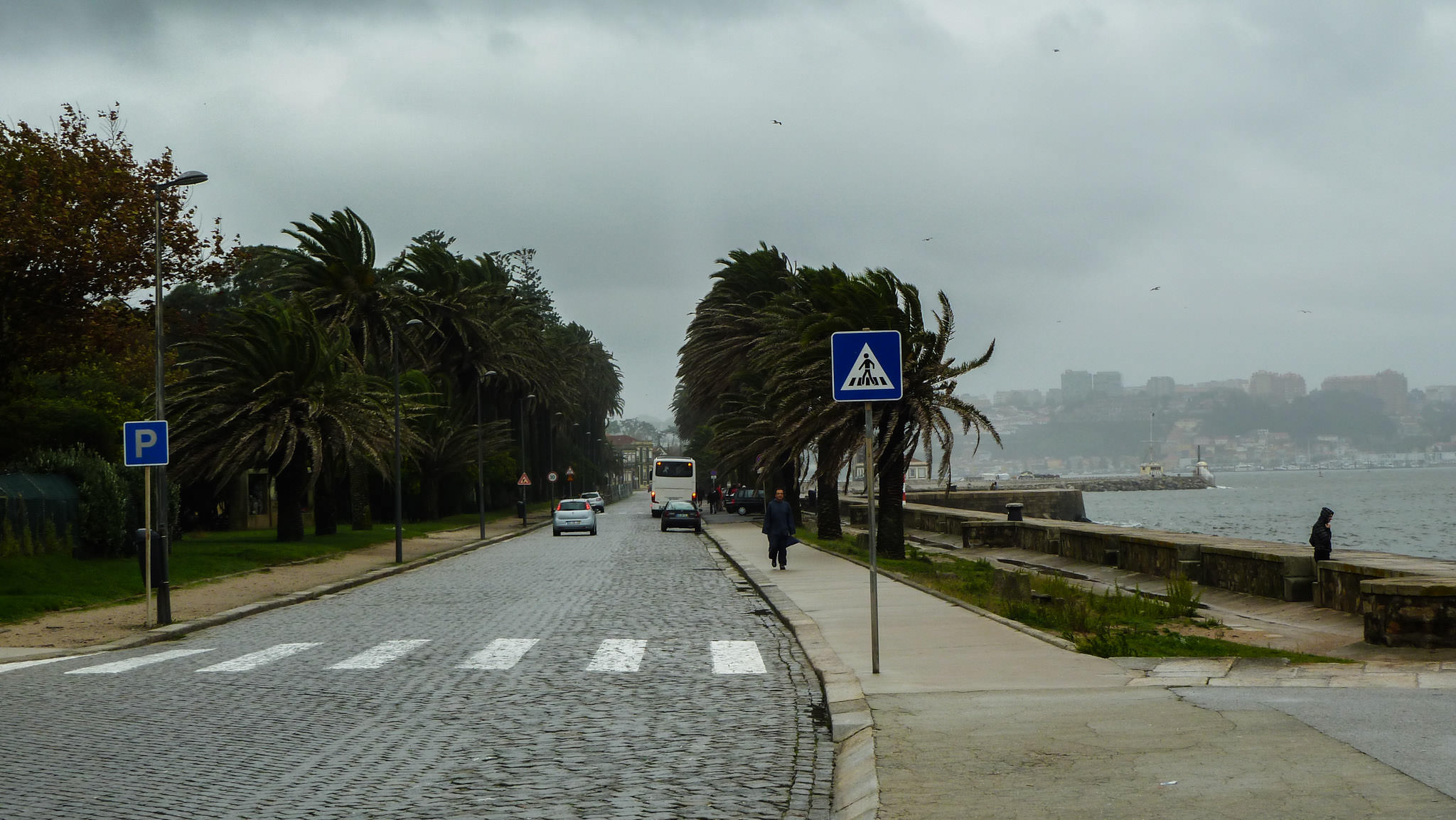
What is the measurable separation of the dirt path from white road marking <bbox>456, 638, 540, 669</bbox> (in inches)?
227

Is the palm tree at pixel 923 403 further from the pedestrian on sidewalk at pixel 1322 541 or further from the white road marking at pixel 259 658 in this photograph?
the white road marking at pixel 259 658

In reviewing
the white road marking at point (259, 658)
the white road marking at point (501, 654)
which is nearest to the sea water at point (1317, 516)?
the white road marking at point (501, 654)

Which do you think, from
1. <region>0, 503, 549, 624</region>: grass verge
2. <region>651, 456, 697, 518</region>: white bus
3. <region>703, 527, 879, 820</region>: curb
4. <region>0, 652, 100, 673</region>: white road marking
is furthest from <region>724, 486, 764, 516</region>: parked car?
<region>703, 527, 879, 820</region>: curb

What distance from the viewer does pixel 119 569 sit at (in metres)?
27.0

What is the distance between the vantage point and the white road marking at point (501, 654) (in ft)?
42.4

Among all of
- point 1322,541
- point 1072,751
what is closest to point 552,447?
point 1322,541

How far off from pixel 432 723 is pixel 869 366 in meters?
4.85

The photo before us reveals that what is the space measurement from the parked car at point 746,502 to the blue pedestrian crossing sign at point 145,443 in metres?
52.5

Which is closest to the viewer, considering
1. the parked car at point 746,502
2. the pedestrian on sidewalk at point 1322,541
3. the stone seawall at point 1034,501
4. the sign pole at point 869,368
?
the sign pole at point 869,368

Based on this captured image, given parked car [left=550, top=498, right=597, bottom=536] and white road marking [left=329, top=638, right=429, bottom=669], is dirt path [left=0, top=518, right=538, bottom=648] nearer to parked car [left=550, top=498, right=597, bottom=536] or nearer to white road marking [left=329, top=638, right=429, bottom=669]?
white road marking [left=329, top=638, right=429, bottom=669]

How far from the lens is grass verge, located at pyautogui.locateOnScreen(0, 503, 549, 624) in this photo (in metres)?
21.4

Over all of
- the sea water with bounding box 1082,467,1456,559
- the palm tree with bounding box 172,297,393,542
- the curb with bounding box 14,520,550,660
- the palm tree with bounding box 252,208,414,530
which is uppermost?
the palm tree with bounding box 252,208,414,530

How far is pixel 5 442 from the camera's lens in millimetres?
39656

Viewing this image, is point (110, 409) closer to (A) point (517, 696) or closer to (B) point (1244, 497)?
(A) point (517, 696)
